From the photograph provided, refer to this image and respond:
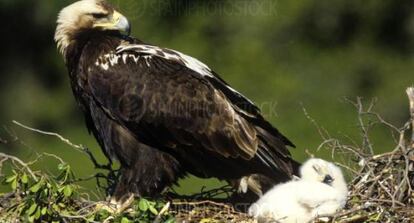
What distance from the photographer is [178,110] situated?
10.1 meters

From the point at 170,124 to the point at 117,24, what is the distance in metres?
0.93

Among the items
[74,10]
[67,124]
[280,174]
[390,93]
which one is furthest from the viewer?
[67,124]

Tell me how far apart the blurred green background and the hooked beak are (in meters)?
7.58

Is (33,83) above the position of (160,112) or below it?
above

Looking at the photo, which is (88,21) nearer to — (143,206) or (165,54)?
(165,54)

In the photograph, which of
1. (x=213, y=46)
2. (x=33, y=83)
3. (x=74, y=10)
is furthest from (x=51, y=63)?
(x=74, y=10)

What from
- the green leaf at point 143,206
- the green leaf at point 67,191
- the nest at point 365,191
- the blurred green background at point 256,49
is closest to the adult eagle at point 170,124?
the nest at point 365,191

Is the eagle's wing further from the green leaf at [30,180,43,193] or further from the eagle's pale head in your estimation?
the green leaf at [30,180,43,193]

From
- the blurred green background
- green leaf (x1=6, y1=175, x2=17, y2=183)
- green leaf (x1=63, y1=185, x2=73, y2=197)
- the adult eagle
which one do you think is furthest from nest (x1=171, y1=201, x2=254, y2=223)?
the blurred green background

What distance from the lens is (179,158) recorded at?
33.5 ft

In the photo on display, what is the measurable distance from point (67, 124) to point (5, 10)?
163 cm

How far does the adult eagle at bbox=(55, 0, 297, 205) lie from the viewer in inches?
397

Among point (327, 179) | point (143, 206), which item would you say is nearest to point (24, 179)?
point (143, 206)

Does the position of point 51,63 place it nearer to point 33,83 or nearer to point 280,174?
point 33,83
